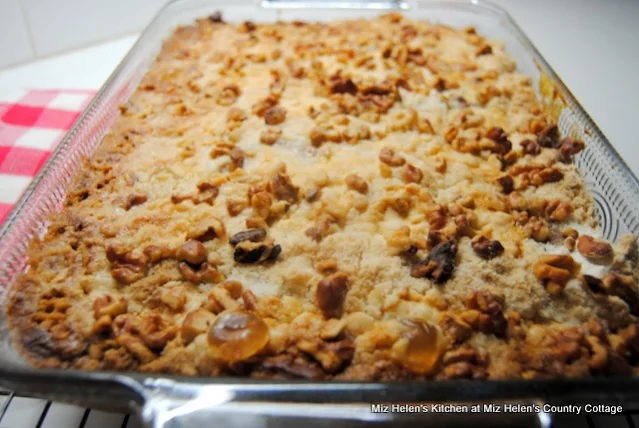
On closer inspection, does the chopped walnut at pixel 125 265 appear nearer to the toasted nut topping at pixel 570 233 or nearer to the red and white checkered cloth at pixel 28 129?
the red and white checkered cloth at pixel 28 129

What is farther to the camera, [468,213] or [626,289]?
[468,213]

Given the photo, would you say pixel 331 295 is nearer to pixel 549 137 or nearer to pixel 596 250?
pixel 596 250

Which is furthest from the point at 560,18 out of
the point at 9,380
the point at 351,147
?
the point at 9,380

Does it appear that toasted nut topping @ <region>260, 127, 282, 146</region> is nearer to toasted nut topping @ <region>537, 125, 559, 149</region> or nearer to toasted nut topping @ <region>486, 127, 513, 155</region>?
toasted nut topping @ <region>486, 127, 513, 155</region>

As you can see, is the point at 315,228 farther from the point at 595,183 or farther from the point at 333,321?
the point at 595,183

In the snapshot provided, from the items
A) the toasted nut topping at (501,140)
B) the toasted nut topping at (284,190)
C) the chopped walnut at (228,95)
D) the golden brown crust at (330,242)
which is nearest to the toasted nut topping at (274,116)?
the golden brown crust at (330,242)

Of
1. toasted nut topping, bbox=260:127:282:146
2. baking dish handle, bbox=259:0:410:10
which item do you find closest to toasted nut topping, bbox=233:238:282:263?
toasted nut topping, bbox=260:127:282:146
